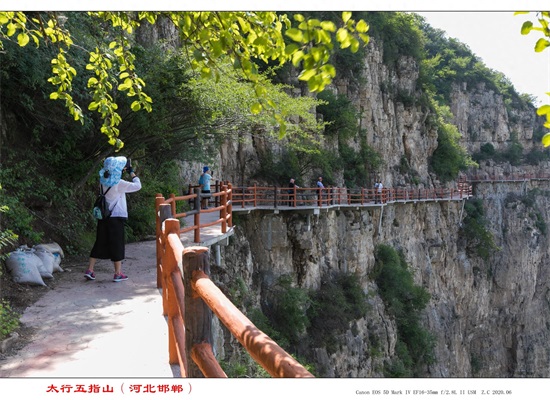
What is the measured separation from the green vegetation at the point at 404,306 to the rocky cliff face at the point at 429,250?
2.58ft

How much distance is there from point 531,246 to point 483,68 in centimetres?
2266

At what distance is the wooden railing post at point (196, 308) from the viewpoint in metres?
2.52

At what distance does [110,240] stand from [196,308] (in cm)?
404

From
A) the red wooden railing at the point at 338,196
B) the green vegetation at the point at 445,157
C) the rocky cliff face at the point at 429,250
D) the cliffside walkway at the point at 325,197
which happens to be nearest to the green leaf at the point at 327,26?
the rocky cliff face at the point at 429,250

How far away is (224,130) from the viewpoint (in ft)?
38.3

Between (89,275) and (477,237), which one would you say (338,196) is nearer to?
(89,275)

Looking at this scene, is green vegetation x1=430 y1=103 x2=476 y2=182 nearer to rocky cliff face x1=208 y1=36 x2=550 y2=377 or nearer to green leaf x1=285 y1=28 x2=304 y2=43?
rocky cliff face x1=208 y1=36 x2=550 y2=377

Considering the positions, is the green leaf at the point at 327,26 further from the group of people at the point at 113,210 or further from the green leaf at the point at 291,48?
the group of people at the point at 113,210

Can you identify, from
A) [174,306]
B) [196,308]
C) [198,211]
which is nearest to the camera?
[196,308]

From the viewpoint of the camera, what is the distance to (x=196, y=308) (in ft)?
8.32

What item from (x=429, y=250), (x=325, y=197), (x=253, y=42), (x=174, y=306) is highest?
(x=253, y=42)

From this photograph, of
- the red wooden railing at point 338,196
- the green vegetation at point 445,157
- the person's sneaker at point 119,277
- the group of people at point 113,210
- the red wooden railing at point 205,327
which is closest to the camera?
the red wooden railing at point 205,327

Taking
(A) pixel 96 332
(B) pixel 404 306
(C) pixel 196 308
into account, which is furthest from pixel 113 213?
(B) pixel 404 306

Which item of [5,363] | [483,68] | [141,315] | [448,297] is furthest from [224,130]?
[483,68]
